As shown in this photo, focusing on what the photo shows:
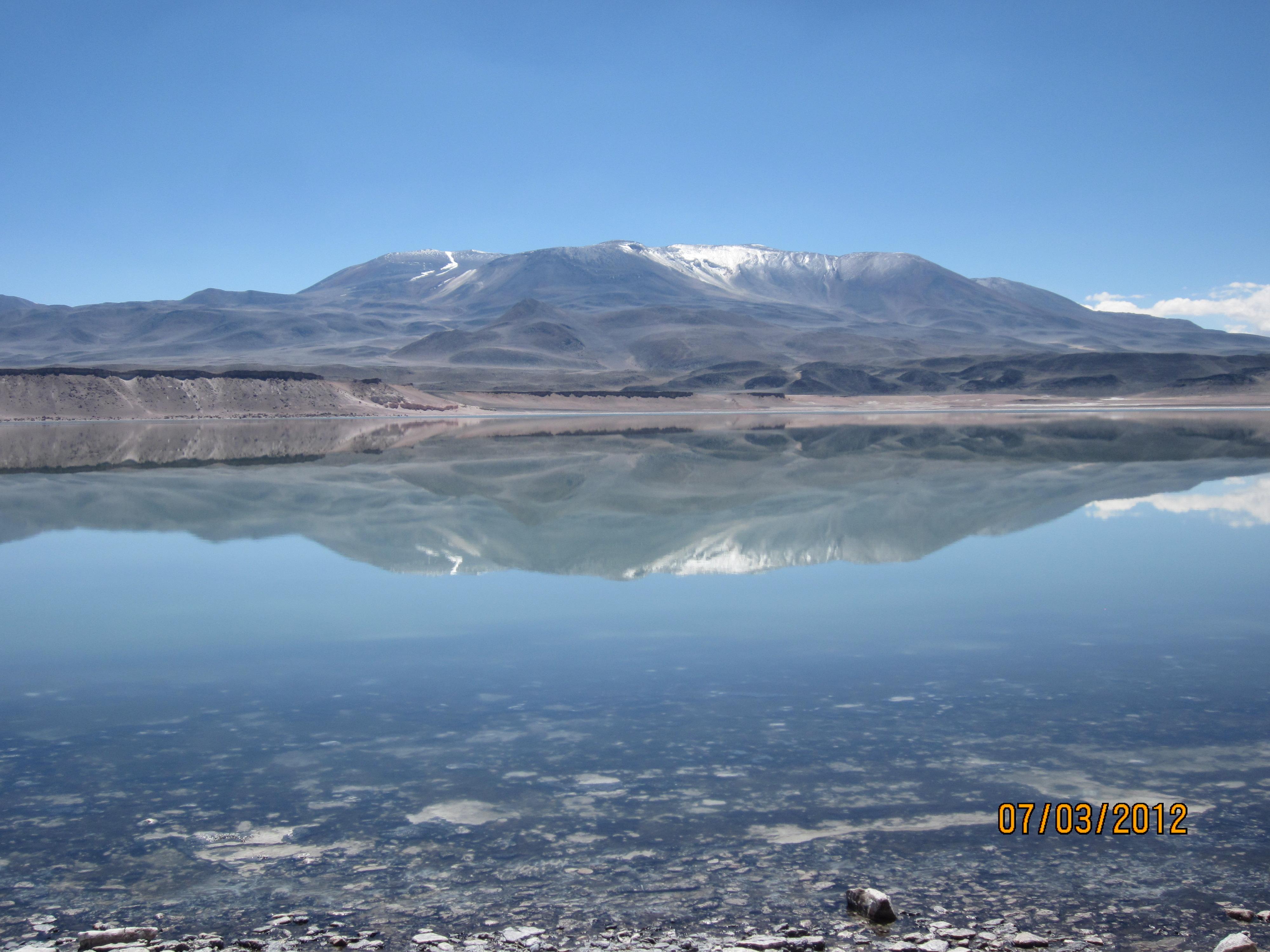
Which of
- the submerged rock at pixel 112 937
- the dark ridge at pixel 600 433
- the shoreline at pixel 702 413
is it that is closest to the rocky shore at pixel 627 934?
the submerged rock at pixel 112 937

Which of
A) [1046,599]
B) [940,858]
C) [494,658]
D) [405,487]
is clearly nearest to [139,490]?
[405,487]

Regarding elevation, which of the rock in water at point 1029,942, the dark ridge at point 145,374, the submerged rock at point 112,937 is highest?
the dark ridge at point 145,374

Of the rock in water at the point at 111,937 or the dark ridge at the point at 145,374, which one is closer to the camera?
the rock in water at the point at 111,937

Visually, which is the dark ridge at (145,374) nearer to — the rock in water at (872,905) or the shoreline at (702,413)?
the shoreline at (702,413)
